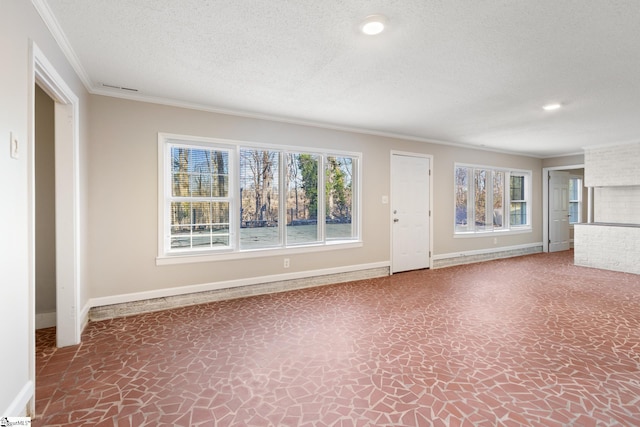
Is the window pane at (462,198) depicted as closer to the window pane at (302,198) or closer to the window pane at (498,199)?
the window pane at (498,199)

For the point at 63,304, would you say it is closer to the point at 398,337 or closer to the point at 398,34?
the point at 398,337

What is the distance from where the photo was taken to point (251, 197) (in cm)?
433

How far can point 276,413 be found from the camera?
1849 mm

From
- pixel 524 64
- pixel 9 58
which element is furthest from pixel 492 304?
pixel 9 58

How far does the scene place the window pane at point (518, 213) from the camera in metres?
7.37

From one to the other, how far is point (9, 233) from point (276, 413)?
1.78 metres

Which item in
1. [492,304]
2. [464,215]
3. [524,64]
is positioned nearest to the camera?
[524,64]

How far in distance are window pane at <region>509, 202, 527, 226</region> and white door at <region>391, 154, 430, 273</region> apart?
117 inches

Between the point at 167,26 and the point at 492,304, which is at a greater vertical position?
the point at 167,26

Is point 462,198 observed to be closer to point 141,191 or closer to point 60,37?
point 141,191

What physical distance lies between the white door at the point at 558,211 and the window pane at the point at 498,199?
171 cm

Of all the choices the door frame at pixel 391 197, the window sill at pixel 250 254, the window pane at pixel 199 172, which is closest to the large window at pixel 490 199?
the door frame at pixel 391 197

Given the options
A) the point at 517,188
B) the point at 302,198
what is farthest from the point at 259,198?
the point at 517,188

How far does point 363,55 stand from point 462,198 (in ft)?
15.8
